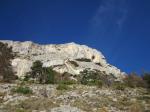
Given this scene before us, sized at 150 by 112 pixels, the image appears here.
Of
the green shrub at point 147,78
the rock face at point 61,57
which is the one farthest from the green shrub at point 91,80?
the rock face at point 61,57

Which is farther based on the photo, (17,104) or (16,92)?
(16,92)

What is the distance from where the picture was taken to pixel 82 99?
26.5 metres

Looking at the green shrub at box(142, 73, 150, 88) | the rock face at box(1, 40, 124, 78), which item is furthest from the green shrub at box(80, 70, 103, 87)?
the rock face at box(1, 40, 124, 78)

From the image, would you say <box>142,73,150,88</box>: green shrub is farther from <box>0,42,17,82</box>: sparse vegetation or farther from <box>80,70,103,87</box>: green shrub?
<box>0,42,17,82</box>: sparse vegetation

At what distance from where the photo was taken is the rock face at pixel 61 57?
116m

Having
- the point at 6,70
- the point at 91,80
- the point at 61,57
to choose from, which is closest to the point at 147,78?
the point at 91,80

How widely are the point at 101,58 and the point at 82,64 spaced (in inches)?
1068

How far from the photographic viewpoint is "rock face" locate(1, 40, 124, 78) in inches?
4564

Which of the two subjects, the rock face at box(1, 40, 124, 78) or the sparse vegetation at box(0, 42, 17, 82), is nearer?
the sparse vegetation at box(0, 42, 17, 82)

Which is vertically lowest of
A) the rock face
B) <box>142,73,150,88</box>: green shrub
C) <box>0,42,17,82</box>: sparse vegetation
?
<box>142,73,150,88</box>: green shrub

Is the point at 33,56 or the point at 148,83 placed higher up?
Answer: the point at 33,56

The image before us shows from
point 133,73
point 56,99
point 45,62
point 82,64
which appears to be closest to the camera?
point 56,99

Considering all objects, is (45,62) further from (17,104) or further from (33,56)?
(17,104)

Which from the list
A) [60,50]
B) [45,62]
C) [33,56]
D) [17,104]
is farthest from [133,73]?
[60,50]
